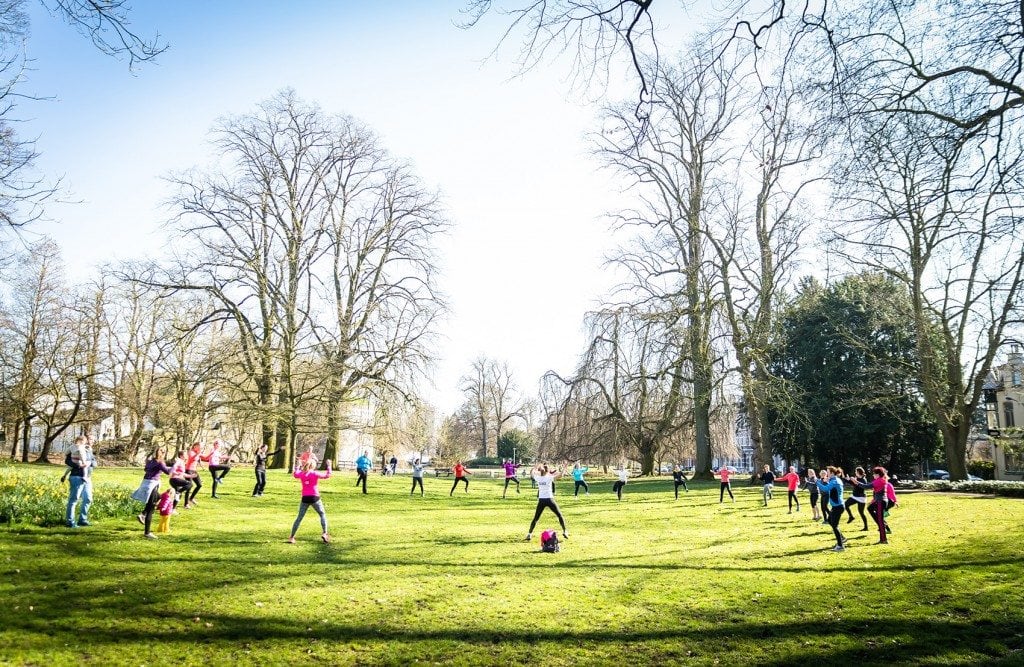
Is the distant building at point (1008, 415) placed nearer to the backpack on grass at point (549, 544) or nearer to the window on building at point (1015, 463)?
the window on building at point (1015, 463)

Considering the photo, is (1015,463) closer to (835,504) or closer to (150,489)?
(835,504)

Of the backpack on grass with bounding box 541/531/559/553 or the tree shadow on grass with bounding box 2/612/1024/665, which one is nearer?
the tree shadow on grass with bounding box 2/612/1024/665

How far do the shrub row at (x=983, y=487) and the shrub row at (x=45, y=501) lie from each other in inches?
1243

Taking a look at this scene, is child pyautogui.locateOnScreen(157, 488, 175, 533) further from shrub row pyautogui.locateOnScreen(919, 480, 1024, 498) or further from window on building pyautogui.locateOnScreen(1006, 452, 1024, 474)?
window on building pyautogui.locateOnScreen(1006, 452, 1024, 474)

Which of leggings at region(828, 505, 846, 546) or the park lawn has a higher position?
leggings at region(828, 505, 846, 546)

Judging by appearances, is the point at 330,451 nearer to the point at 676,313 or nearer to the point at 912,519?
the point at 676,313

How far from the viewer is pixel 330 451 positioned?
3616 centimetres

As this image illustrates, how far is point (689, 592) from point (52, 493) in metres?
14.1

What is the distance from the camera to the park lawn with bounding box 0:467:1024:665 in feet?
25.7

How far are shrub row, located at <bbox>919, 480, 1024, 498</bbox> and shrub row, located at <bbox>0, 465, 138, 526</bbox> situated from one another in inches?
1243

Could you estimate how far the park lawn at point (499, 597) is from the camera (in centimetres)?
783

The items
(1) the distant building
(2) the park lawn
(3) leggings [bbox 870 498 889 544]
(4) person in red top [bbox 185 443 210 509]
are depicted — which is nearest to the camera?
(2) the park lawn

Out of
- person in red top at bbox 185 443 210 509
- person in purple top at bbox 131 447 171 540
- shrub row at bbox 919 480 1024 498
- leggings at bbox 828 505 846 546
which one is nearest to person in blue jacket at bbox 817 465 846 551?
leggings at bbox 828 505 846 546

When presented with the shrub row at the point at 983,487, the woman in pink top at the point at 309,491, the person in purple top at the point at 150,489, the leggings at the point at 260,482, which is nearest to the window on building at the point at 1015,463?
the shrub row at the point at 983,487
